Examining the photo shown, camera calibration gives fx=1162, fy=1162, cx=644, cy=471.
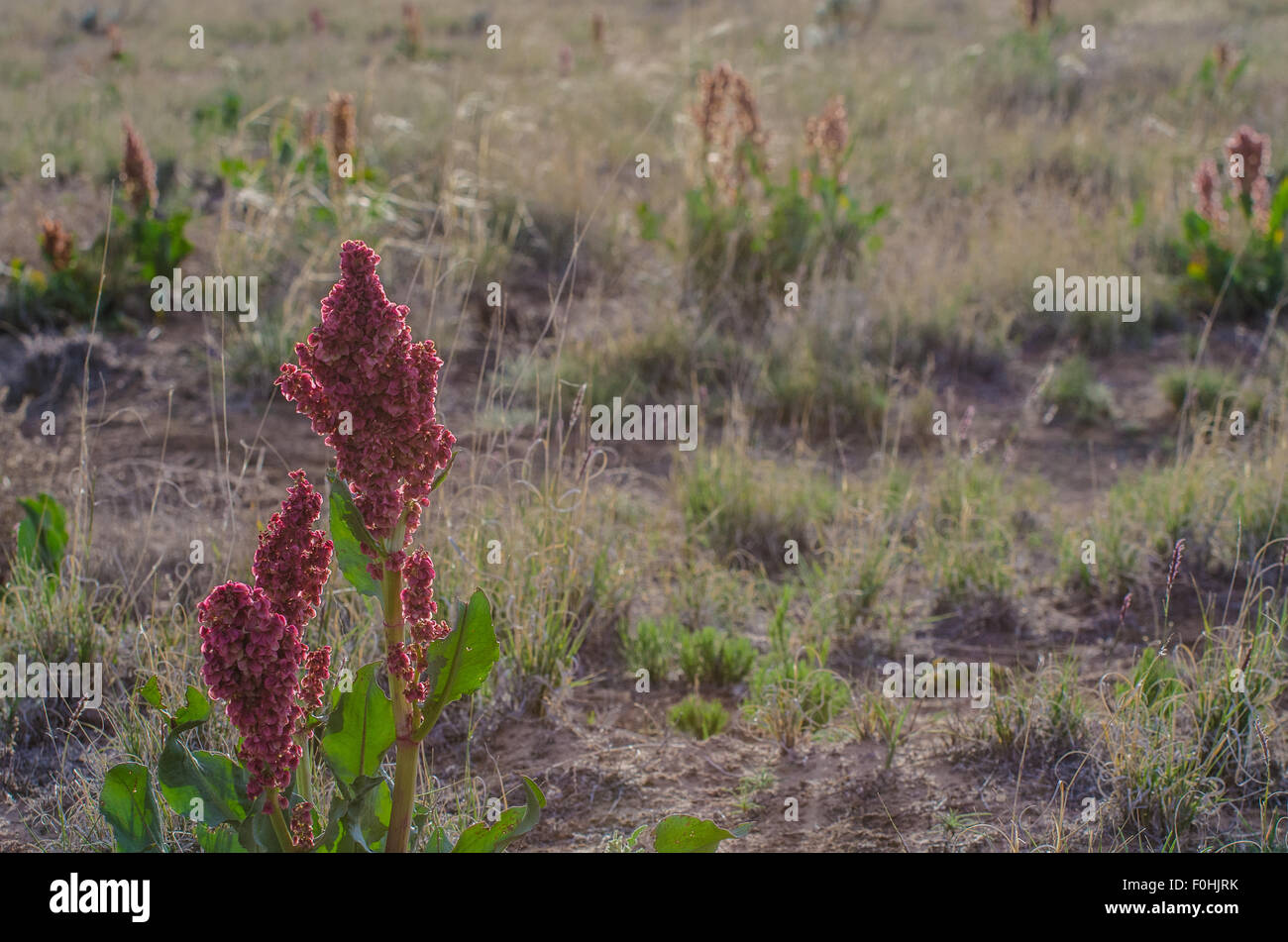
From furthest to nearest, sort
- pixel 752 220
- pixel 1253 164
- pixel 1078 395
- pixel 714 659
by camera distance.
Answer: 1. pixel 752 220
2. pixel 1253 164
3. pixel 1078 395
4. pixel 714 659

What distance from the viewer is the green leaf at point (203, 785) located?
190 cm

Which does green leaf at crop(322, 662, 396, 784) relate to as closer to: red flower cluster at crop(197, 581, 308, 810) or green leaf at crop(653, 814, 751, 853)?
red flower cluster at crop(197, 581, 308, 810)

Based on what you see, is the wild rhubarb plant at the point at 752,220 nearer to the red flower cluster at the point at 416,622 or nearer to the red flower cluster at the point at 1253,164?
the red flower cluster at the point at 1253,164

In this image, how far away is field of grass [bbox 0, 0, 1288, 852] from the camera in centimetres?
299

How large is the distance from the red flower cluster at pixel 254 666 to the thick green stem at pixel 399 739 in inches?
5.7

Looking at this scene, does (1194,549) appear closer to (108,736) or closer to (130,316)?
(108,736)

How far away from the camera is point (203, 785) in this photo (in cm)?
193

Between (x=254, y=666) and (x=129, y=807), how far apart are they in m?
0.54

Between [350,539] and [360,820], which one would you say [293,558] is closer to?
[350,539]

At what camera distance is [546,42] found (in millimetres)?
17062

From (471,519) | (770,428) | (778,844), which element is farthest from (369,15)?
(778,844)

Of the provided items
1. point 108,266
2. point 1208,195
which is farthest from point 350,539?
point 1208,195

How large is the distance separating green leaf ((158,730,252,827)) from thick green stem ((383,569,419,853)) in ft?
0.79

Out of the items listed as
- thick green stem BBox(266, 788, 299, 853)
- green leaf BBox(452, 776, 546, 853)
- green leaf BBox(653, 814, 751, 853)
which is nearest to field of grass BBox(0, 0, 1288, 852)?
thick green stem BBox(266, 788, 299, 853)
